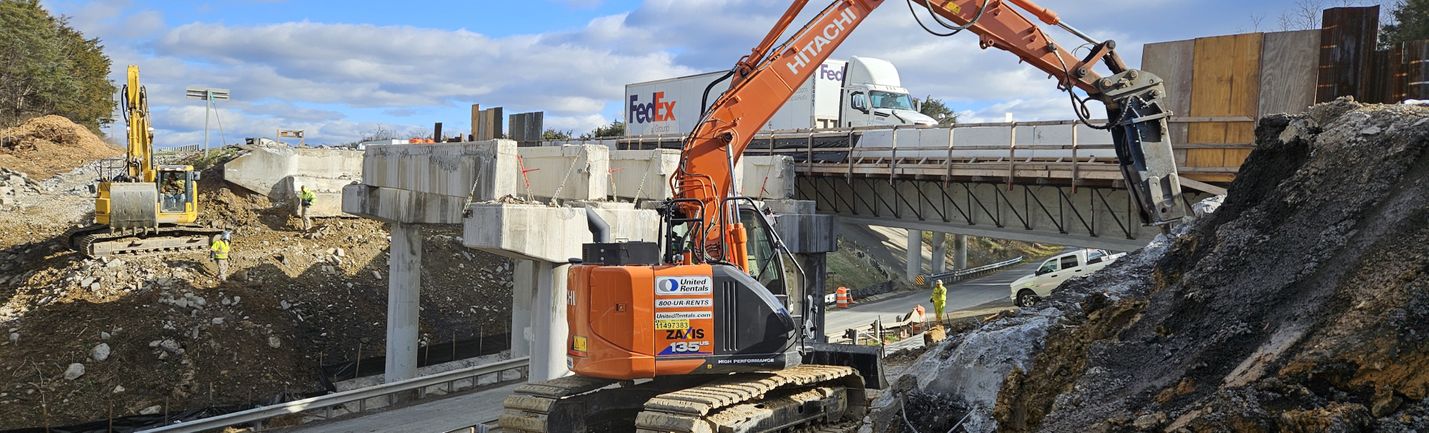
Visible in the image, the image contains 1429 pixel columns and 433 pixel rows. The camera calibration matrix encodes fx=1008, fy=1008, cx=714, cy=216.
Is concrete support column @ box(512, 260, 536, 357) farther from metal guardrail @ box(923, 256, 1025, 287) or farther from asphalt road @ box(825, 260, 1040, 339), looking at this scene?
metal guardrail @ box(923, 256, 1025, 287)

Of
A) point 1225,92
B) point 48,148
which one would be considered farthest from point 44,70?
point 1225,92

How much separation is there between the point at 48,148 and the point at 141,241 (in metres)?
18.6

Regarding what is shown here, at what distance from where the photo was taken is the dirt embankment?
2145 centimetres

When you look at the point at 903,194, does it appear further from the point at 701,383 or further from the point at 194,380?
the point at 194,380

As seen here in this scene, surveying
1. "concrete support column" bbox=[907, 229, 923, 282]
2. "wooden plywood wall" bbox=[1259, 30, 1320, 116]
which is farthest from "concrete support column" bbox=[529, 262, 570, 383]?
"concrete support column" bbox=[907, 229, 923, 282]

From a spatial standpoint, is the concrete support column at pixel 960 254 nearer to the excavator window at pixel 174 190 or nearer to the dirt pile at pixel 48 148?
the excavator window at pixel 174 190

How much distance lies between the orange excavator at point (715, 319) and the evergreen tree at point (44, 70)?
5080 cm

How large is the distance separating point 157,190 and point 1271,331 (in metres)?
29.8

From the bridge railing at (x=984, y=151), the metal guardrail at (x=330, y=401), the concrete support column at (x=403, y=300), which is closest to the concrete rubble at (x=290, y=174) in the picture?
the concrete support column at (x=403, y=300)

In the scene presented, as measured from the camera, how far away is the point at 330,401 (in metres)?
18.3

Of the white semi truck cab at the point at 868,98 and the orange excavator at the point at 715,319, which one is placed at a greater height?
the white semi truck cab at the point at 868,98

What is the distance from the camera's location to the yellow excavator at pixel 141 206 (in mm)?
27453

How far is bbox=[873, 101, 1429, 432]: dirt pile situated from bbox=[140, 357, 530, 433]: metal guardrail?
13275 mm

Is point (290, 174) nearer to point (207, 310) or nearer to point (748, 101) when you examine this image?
point (207, 310)
